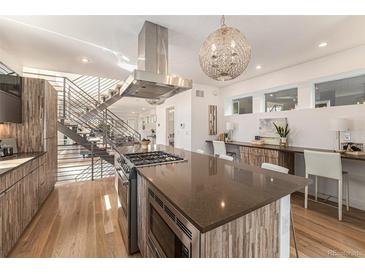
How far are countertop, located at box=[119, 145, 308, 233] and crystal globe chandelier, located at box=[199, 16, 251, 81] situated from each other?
93cm

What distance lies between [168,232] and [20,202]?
1948mm

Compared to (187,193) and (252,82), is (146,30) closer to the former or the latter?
(187,193)

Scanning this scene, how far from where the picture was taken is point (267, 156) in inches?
138

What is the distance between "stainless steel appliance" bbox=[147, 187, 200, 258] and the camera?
848 mm

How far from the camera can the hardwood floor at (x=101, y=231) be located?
1772 millimetres

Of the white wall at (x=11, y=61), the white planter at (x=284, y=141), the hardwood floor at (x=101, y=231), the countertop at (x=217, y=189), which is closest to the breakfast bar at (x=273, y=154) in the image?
the white planter at (x=284, y=141)

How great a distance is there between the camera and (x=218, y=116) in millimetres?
5355

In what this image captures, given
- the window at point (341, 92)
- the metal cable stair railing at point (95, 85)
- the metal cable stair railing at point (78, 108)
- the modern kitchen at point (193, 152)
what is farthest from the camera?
the metal cable stair railing at point (95, 85)

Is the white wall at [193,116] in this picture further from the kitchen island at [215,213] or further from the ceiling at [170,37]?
the kitchen island at [215,213]

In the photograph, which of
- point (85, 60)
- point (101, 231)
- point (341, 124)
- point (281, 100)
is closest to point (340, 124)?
point (341, 124)

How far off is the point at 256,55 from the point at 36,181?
4.10 meters

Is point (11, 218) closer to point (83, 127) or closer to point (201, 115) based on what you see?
point (83, 127)

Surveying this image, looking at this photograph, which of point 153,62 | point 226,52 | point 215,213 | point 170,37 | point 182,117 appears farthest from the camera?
point 182,117

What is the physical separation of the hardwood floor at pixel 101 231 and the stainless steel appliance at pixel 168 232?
2.13ft
